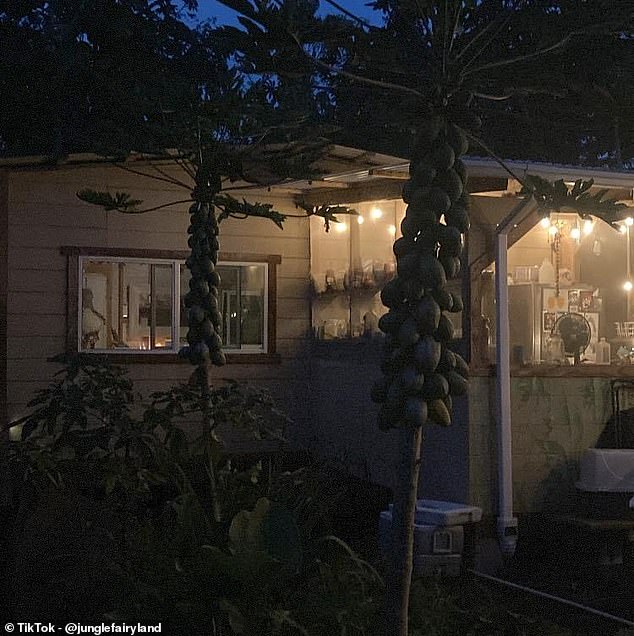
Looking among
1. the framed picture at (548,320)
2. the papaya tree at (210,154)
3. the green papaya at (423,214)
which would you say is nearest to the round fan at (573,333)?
the framed picture at (548,320)

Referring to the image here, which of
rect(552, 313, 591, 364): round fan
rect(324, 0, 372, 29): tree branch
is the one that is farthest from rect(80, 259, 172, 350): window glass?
rect(324, 0, 372, 29): tree branch

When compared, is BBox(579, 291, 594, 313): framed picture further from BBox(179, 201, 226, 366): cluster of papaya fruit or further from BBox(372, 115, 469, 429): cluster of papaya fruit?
BBox(372, 115, 469, 429): cluster of papaya fruit

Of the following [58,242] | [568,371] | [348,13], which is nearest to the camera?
[348,13]

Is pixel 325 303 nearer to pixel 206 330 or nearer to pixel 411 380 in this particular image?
pixel 206 330

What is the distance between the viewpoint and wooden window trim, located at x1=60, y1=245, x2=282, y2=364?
362 inches

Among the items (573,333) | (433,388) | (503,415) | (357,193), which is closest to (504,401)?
(503,415)

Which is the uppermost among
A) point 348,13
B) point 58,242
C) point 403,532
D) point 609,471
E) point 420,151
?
point 348,13

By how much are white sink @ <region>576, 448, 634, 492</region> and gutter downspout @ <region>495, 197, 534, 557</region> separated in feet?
2.14

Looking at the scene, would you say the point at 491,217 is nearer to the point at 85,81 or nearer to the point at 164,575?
the point at 164,575

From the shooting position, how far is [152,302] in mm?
9664

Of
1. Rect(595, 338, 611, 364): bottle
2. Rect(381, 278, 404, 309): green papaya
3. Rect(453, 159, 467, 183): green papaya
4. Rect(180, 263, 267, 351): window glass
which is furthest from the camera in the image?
Rect(180, 263, 267, 351): window glass

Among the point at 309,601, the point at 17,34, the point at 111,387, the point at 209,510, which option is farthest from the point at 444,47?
the point at 17,34

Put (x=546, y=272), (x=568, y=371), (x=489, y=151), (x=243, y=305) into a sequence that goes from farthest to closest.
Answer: (x=243, y=305) < (x=546, y=272) < (x=568, y=371) < (x=489, y=151)

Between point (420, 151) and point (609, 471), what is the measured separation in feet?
14.4
